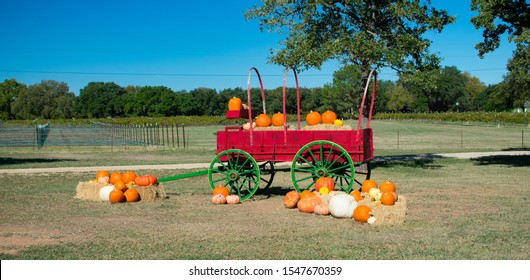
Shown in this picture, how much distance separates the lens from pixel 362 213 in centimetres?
1133

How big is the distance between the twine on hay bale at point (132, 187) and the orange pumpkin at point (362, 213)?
19.1ft

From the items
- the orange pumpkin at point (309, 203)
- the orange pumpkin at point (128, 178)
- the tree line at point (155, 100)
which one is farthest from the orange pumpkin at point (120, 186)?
the tree line at point (155, 100)

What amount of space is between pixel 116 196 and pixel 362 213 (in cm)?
641

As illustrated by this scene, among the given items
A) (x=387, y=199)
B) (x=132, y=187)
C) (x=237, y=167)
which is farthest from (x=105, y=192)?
(x=387, y=199)

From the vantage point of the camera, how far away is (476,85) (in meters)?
181

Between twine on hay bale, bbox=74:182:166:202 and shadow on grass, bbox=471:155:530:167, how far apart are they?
1801 cm

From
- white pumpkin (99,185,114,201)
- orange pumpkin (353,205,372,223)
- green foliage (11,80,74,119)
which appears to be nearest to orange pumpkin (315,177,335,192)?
orange pumpkin (353,205,372,223)

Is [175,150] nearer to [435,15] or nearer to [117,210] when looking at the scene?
[435,15]

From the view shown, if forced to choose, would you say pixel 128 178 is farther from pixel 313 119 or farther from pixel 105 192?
pixel 313 119

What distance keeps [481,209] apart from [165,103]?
149 m

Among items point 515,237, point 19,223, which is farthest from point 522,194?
point 19,223

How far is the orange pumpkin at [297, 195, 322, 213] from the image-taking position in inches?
497

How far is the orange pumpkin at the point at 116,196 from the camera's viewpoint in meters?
14.4

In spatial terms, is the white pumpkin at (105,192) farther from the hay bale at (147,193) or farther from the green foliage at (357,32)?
the green foliage at (357,32)
